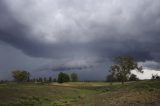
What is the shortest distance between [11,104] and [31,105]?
2.81 metres

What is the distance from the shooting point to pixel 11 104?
4497cm

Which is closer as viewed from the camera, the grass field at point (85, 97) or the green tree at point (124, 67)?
the grass field at point (85, 97)

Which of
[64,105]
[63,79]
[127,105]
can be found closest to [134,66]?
[63,79]

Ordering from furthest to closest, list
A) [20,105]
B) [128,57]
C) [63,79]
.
→ [63,79] < [128,57] < [20,105]

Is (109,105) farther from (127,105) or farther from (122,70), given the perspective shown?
(122,70)

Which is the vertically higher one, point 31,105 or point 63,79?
point 63,79

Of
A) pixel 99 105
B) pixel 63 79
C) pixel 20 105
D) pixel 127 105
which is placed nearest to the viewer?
pixel 127 105

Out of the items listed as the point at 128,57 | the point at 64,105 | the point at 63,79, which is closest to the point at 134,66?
the point at 128,57

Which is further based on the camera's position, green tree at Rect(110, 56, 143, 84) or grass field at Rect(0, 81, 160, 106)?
green tree at Rect(110, 56, 143, 84)

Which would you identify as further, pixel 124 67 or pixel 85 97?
pixel 124 67

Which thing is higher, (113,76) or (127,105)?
(113,76)

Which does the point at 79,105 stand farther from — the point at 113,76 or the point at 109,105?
the point at 113,76

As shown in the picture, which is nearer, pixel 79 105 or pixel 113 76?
pixel 79 105

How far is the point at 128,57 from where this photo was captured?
14512 centimetres
